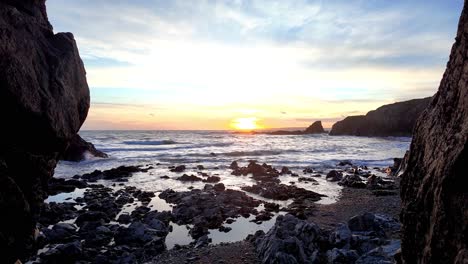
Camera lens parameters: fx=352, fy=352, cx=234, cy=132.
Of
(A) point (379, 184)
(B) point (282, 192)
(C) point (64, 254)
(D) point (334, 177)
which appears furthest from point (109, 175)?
(A) point (379, 184)

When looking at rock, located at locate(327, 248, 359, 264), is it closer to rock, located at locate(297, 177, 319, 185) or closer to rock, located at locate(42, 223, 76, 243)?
rock, located at locate(42, 223, 76, 243)

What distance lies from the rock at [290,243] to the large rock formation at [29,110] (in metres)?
6.45

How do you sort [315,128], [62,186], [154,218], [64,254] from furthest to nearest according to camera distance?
1. [315,128]
2. [62,186]
3. [154,218]
4. [64,254]

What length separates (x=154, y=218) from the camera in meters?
15.6

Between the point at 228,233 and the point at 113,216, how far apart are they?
613 centimetres

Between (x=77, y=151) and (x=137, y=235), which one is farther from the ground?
(x=77, y=151)

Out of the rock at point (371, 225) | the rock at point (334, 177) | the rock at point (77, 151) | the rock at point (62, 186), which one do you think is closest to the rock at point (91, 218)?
the rock at point (62, 186)

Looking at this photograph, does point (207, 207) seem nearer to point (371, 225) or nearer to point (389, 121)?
point (371, 225)

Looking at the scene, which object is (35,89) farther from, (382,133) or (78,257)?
(382,133)

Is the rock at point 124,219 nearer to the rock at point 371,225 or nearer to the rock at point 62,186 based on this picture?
the rock at point 62,186

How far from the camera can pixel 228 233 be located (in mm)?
14250

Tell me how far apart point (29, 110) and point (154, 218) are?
8193 millimetres

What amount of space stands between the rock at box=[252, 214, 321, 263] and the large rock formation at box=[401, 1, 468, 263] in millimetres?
4199

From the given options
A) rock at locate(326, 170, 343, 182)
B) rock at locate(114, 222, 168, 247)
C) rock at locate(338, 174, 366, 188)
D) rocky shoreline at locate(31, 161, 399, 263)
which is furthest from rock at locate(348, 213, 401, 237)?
rock at locate(326, 170, 343, 182)
